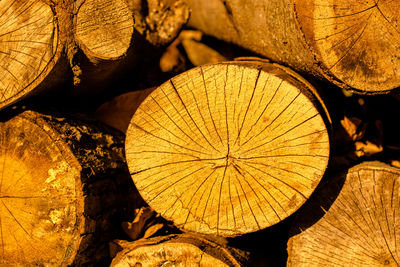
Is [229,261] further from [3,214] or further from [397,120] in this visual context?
[397,120]

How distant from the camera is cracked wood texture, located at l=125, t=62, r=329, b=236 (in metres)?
1.55

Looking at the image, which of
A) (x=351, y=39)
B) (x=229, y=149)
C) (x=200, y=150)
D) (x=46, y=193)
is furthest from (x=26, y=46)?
(x=351, y=39)

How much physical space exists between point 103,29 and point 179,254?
1224mm

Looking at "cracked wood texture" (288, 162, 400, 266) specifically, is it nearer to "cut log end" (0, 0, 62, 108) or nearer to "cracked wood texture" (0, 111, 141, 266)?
"cracked wood texture" (0, 111, 141, 266)

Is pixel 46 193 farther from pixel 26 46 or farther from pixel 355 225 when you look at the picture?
pixel 355 225

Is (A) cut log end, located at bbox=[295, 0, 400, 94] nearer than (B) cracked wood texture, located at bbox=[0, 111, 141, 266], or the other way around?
(A) cut log end, located at bbox=[295, 0, 400, 94]

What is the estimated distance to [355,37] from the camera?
5.31ft

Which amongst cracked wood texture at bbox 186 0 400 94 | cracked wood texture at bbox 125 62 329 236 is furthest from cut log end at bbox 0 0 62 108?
cracked wood texture at bbox 186 0 400 94

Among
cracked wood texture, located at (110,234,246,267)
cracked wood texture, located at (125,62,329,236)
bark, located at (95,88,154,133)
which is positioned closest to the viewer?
cracked wood texture, located at (125,62,329,236)

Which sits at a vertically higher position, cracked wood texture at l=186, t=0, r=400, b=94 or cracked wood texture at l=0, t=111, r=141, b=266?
cracked wood texture at l=186, t=0, r=400, b=94

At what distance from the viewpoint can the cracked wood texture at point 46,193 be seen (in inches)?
69.6

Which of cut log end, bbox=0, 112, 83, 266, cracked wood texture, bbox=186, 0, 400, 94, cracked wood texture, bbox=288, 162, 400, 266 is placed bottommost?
cut log end, bbox=0, 112, 83, 266

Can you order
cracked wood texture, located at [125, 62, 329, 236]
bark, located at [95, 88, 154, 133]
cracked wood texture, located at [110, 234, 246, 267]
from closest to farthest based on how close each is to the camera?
cracked wood texture, located at [125, 62, 329, 236] < cracked wood texture, located at [110, 234, 246, 267] < bark, located at [95, 88, 154, 133]

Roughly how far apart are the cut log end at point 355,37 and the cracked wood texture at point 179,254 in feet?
3.49
